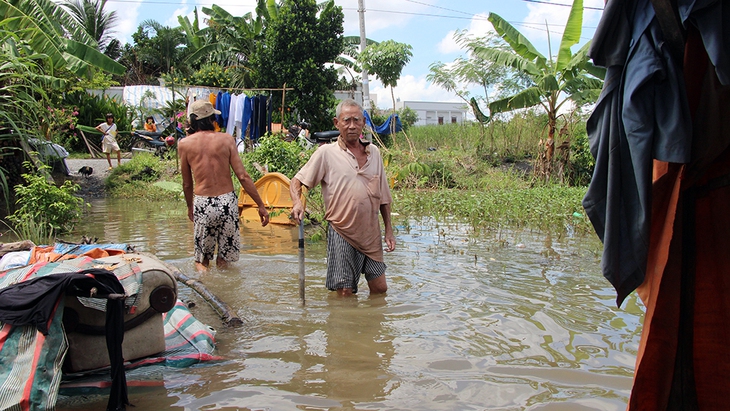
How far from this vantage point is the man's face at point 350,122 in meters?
4.62

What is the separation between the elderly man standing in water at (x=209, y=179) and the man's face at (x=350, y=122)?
1.39 meters

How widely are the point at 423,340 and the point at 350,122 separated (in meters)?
1.80

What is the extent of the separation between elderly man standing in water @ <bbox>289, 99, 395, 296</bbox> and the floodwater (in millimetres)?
376

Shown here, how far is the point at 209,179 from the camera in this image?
18.8 feet

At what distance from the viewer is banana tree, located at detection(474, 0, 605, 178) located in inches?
503

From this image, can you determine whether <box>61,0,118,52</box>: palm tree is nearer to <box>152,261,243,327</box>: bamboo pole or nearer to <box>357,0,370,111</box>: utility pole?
<box>357,0,370,111</box>: utility pole

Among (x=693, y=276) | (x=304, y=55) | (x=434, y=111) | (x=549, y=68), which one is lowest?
(x=693, y=276)

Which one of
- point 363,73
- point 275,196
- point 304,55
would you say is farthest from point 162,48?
point 275,196

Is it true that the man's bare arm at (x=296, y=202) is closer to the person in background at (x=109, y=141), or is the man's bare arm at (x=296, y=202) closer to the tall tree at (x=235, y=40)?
the person in background at (x=109, y=141)

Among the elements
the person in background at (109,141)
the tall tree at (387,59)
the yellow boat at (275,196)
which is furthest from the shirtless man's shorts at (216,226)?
the person in background at (109,141)

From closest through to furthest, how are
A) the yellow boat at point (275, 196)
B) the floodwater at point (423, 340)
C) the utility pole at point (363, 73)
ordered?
the floodwater at point (423, 340)
the yellow boat at point (275, 196)
the utility pole at point (363, 73)

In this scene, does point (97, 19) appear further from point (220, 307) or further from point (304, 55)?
point (220, 307)

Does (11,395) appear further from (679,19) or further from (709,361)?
(679,19)

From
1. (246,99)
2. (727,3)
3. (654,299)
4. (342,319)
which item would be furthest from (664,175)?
(246,99)
